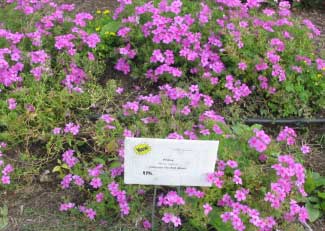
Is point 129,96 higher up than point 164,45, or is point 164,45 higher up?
point 164,45

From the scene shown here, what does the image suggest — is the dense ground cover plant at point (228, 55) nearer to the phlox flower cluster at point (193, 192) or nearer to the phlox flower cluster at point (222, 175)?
the phlox flower cluster at point (222, 175)

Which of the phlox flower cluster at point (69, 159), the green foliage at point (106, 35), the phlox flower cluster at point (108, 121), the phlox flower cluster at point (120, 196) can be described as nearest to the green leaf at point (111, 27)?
the green foliage at point (106, 35)

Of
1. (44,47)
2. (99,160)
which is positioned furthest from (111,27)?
(99,160)

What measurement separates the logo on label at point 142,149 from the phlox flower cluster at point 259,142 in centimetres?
78

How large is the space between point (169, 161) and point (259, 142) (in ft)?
2.26

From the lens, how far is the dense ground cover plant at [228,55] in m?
3.92

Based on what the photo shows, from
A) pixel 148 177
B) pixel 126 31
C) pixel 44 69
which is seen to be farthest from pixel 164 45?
pixel 148 177

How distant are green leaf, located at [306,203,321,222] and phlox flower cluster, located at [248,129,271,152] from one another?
491 mm

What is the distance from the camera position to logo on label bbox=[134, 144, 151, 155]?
2.66 m

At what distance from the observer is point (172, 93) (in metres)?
3.69

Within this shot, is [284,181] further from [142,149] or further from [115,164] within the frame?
[115,164]

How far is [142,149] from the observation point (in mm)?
2668

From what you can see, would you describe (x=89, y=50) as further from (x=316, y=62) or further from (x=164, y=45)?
(x=316, y=62)

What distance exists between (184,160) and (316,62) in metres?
1.84
